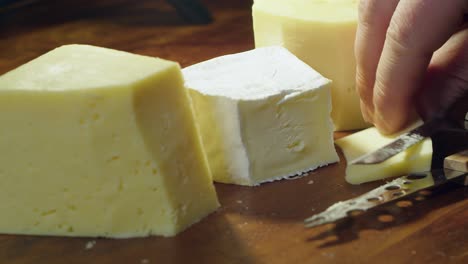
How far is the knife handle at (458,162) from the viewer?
Answer: 4.04ft

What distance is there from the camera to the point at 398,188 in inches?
49.0

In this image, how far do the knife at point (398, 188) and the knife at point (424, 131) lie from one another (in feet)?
0.18

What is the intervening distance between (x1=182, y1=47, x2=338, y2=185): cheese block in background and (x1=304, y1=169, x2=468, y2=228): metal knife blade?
0.64 ft

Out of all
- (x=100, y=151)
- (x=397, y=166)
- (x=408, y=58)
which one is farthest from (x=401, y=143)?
(x=100, y=151)

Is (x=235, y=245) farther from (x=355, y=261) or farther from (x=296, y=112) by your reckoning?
(x=296, y=112)

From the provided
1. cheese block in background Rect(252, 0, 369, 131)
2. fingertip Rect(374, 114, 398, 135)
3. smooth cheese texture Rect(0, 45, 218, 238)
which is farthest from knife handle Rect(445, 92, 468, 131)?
smooth cheese texture Rect(0, 45, 218, 238)

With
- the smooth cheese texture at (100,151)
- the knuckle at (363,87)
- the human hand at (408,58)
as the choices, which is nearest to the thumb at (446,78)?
the human hand at (408,58)

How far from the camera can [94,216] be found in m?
1.25

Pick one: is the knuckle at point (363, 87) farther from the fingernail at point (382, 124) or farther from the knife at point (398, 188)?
the knife at point (398, 188)

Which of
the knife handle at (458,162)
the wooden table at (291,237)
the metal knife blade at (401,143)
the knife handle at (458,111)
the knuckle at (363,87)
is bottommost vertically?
the wooden table at (291,237)

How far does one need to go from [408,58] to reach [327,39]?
255 millimetres

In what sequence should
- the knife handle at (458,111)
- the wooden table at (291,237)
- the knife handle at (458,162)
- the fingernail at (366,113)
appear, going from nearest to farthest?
the wooden table at (291,237) < the knife handle at (458,162) < the knife handle at (458,111) < the fingernail at (366,113)

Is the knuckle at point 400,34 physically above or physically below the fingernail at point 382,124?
above

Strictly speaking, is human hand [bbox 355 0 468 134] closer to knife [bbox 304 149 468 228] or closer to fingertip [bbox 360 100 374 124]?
fingertip [bbox 360 100 374 124]
